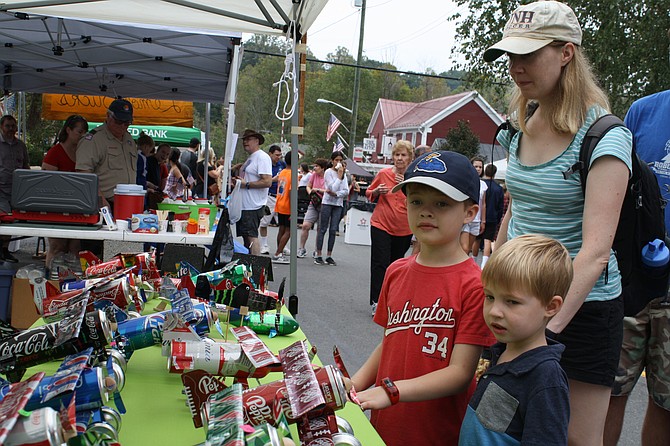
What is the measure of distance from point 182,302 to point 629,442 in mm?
3066

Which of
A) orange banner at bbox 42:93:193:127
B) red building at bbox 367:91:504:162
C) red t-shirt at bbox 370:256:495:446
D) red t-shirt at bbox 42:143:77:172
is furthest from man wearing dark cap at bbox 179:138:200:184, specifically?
red building at bbox 367:91:504:162

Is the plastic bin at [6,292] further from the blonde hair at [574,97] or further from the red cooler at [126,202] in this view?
the blonde hair at [574,97]

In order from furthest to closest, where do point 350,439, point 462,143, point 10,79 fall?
1. point 462,143
2. point 10,79
3. point 350,439

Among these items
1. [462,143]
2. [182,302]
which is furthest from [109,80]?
[462,143]

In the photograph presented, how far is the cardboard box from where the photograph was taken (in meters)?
4.35

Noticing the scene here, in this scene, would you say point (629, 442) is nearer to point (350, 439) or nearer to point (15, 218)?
point (350, 439)

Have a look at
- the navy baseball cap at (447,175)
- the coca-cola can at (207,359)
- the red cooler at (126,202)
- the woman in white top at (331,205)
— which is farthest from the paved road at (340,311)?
the coca-cola can at (207,359)

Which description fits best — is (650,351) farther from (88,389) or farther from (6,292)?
(6,292)

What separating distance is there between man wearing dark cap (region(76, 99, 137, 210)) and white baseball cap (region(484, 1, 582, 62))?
5.06m

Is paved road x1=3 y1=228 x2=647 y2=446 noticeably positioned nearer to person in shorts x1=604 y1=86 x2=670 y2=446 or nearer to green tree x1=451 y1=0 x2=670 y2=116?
person in shorts x1=604 y1=86 x2=670 y2=446

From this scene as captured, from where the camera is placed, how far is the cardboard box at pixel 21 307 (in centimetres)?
435

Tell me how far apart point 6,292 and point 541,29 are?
3933mm

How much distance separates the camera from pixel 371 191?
676 centimetres

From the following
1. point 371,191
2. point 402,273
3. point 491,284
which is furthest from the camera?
point 371,191
